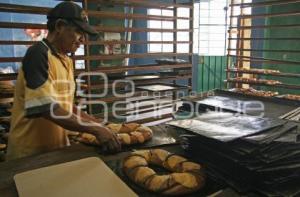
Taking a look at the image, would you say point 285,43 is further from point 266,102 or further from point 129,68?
point 129,68

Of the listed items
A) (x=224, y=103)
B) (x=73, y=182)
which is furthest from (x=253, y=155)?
(x=224, y=103)

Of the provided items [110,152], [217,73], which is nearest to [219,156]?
[110,152]

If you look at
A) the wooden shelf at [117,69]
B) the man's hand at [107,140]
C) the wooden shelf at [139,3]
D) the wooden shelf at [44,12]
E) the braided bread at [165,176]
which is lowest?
the braided bread at [165,176]

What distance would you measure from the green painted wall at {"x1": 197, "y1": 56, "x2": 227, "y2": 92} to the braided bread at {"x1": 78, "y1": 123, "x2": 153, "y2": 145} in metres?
5.04

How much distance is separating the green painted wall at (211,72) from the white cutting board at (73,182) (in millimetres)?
5534

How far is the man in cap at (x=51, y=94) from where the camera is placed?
4.38 feet

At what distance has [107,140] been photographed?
137 centimetres

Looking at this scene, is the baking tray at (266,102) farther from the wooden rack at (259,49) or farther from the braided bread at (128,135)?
the wooden rack at (259,49)

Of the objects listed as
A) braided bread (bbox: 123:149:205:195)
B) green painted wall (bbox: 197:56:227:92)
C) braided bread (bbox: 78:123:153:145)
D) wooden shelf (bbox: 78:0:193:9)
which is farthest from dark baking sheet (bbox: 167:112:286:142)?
green painted wall (bbox: 197:56:227:92)

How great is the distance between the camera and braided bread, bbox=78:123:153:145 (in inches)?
58.3

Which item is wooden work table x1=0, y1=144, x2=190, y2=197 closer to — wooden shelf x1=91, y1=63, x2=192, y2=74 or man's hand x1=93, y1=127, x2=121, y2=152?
man's hand x1=93, y1=127, x2=121, y2=152

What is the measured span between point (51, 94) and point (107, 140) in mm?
363

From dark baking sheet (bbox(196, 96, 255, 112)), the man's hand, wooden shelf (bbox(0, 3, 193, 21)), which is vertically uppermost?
wooden shelf (bbox(0, 3, 193, 21))

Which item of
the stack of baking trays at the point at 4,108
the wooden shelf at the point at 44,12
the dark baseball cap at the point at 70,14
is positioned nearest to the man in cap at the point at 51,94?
the dark baseball cap at the point at 70,14
